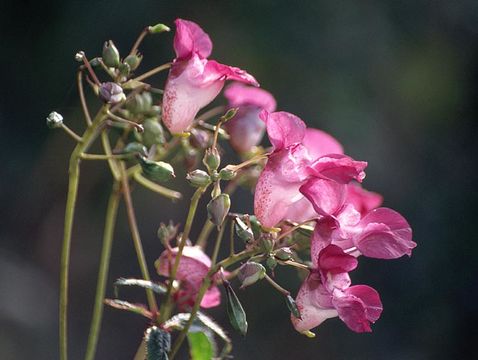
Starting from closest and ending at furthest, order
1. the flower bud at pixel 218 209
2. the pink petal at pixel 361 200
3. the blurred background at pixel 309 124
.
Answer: the flower bud at pixel 218 209, the pink petal at pixel 361 200, the blurred background at pixel 309 124

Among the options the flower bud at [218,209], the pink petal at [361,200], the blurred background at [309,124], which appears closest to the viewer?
the flower bud at [218,209]

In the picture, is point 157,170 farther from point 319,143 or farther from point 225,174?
point 319,143

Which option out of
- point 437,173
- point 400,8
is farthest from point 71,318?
point 400,8

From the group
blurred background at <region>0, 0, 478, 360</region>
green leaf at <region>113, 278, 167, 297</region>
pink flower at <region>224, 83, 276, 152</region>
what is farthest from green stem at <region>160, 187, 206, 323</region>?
blurred background at <region>0, 0, 478, 360</region>

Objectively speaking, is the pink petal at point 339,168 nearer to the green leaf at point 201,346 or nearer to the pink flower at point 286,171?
the pink flower at point 286,171

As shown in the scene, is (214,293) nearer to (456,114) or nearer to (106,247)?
(106,247)

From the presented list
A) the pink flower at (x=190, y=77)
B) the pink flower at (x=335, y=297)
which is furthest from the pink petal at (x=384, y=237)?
the pink flower at (x=190, y=77)

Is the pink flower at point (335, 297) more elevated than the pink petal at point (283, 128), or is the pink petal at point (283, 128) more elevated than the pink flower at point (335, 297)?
the pink petal at point (283, 128)
